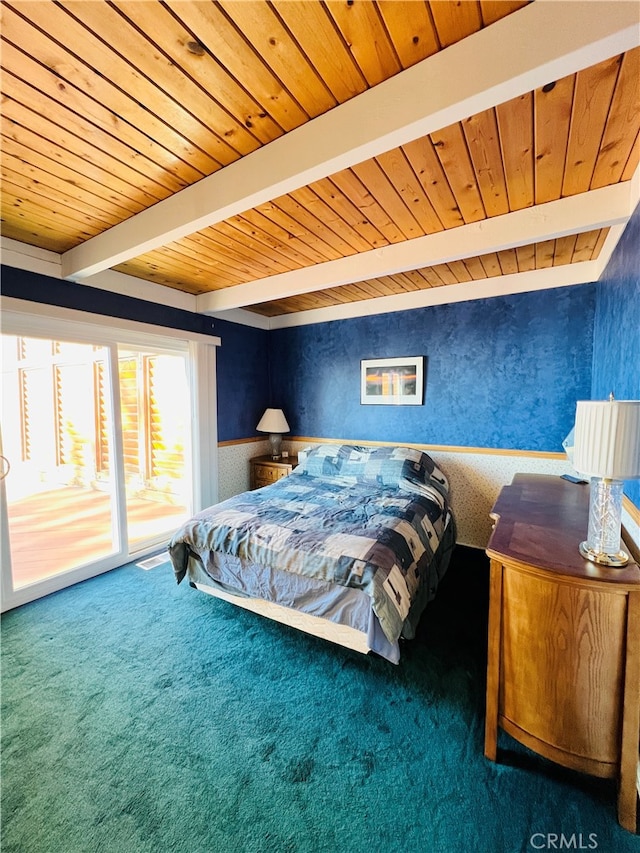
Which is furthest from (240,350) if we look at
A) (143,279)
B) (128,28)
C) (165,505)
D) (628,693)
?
(628,693)

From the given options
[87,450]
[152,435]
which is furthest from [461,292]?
[87,450]

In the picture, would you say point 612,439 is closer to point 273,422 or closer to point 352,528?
point 352,528

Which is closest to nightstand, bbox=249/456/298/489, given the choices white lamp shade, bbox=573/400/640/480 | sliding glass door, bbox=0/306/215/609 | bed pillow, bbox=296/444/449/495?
bed pillow, bbox=296/444/449/495

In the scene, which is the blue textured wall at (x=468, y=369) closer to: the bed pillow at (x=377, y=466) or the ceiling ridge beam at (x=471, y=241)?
the bed pillow at (x=377, y=466)

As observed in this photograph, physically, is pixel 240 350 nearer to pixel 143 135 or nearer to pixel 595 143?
pixel 143 135

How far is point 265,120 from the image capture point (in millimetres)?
1349

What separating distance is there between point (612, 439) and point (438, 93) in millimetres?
1238

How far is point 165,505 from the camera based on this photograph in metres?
4.64

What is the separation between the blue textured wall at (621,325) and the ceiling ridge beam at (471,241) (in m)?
0.16

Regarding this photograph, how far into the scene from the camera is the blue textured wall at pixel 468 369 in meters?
2.82

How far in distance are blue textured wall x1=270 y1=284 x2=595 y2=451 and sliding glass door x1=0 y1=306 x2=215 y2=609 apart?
145 cm

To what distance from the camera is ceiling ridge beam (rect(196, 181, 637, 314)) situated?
180 centimetres

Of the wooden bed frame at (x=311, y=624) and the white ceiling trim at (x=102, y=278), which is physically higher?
the white ceiling trim at (x=102, y=278)

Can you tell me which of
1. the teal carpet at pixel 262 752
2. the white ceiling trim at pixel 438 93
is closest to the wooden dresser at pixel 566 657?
the teal carpet at pixel 262 752
